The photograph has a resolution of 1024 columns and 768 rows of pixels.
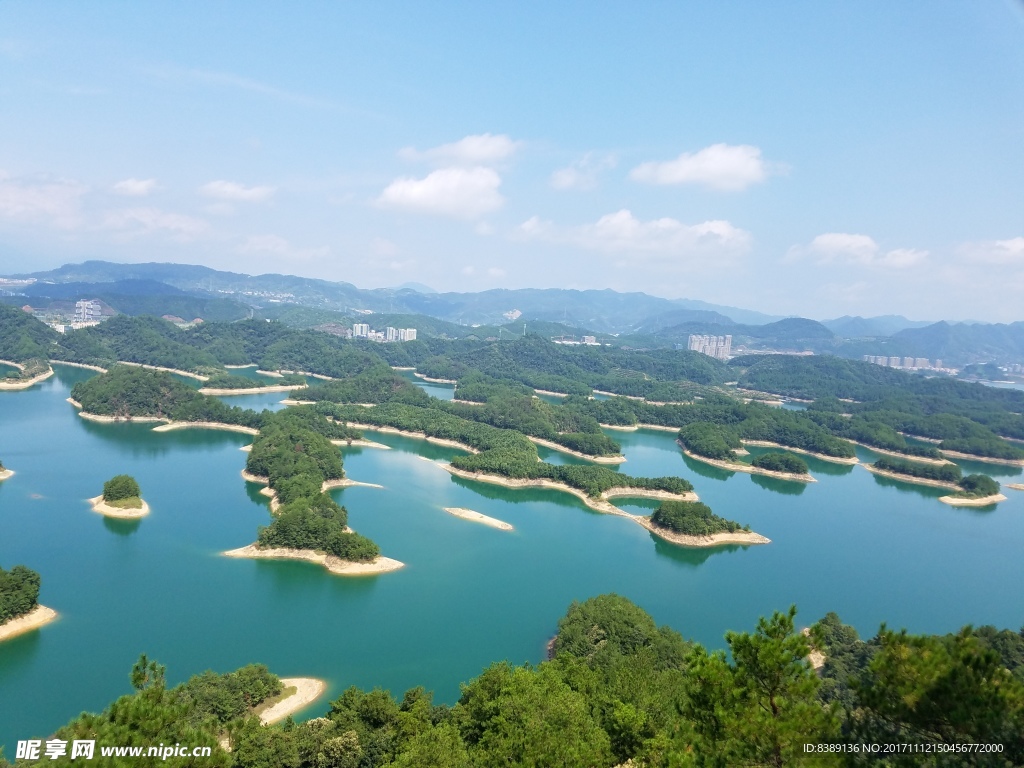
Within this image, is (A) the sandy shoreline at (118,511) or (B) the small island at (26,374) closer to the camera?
(A) the sandy shoreline at (118,511)

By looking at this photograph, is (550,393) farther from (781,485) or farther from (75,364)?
(75,364)

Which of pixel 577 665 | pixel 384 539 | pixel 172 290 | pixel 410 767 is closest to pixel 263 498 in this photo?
pixel 384 539

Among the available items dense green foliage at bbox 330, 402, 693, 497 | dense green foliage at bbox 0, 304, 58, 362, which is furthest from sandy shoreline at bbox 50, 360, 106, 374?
dense green foliage at bbox 330, 402, 693, 497

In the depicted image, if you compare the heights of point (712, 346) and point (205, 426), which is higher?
point (712, 346)

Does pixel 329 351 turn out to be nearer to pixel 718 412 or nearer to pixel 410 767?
pixel 718 412

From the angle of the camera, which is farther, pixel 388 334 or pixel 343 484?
pixel 388 334

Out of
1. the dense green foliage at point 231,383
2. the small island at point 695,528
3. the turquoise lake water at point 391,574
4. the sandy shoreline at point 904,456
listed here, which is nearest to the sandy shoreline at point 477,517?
the turquoise lake water at point 391,574

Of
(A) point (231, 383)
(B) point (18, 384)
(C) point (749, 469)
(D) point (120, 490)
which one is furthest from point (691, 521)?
(B) point (18, 384)

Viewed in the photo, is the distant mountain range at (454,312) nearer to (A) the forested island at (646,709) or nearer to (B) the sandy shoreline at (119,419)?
(B) the sandy shoreline at (119,419)
